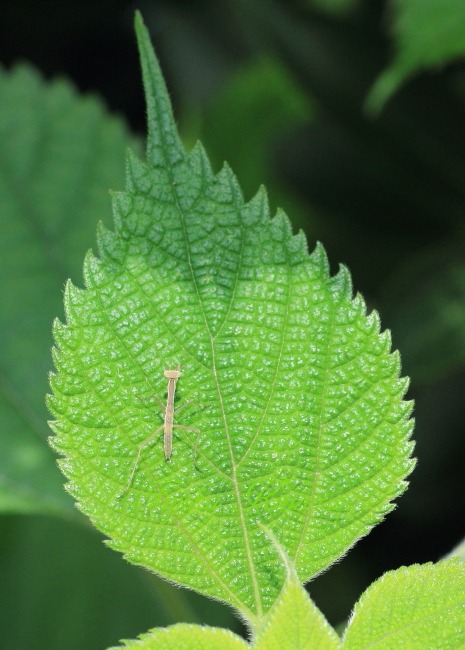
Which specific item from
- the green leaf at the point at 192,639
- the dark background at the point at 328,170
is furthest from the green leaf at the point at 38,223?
the green leaf at the point at 192,639

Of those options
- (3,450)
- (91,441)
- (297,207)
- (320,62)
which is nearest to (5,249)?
(3,450)

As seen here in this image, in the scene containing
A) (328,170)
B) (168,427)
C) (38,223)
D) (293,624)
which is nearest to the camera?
(293,624)

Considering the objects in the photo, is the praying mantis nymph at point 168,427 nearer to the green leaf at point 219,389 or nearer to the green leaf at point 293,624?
the green leaf at point 219,389

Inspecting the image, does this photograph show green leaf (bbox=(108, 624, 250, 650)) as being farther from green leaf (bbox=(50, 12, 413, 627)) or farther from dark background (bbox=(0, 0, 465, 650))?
dark background (bbox=(0, 0, 465, 650))

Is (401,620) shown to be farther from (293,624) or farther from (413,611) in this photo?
(293,624)

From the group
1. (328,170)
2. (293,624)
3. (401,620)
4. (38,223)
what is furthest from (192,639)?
(328,170)

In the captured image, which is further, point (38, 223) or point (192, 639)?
point (38, 223)
